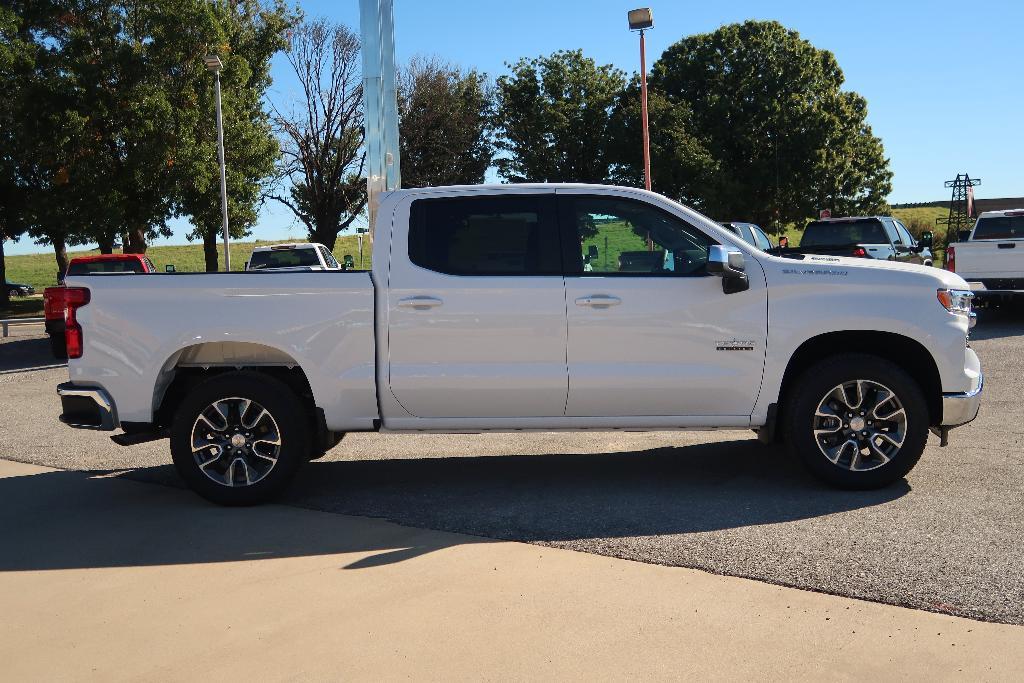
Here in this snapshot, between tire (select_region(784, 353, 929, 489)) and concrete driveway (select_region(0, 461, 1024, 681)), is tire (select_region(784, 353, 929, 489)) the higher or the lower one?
the higher one

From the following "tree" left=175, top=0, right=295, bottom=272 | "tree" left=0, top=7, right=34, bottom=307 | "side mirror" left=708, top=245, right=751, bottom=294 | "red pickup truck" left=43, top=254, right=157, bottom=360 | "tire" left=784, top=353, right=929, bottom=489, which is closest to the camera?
"side mirror" left=708, top=245, right=751, bottom=294

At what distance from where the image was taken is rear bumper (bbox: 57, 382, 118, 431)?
20.4ft

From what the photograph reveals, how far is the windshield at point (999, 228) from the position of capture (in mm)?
16703

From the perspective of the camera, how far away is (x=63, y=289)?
50.3ft

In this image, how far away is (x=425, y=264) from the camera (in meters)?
6.24

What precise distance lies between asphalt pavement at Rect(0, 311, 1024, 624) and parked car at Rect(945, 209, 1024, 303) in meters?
8.01

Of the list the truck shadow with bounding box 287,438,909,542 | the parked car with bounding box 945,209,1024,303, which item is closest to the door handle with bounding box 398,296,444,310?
the truck shadow with bounding box 287,438,909,542

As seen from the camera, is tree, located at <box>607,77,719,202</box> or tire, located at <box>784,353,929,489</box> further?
tree, located at <box>607,77,719,202</box>

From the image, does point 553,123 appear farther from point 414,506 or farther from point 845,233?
point 414,506

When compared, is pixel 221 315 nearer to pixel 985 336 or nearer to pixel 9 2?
pixel 985 336

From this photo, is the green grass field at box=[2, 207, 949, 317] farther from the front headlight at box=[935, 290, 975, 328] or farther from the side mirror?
the front headlight at box=[935, 290, 975, 328]

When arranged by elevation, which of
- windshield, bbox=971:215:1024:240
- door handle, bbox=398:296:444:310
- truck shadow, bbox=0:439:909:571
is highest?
windshield, bbox=971:215:1024:240

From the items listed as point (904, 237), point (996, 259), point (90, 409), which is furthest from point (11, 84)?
point (90, 409)

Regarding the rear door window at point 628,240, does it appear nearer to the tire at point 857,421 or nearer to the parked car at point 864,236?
the tire at point 857,421
